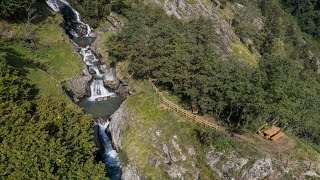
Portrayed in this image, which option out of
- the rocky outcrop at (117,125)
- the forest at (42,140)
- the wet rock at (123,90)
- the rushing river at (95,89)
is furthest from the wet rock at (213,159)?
the wet rock at (123,90)

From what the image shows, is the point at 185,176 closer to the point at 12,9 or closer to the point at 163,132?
the point at 163,132

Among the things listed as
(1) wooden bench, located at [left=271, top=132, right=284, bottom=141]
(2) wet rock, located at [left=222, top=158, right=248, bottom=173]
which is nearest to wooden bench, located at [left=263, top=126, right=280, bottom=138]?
(1) wooden bench, located at [left=271, top=132, right=284, bottom=141]

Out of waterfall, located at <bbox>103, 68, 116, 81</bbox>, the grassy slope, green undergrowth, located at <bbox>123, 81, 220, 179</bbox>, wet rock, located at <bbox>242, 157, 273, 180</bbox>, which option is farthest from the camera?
waterfall, located at <bbox>103, 68, 116, 81</bbox>

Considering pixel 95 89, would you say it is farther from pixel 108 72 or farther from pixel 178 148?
pixel 178 148

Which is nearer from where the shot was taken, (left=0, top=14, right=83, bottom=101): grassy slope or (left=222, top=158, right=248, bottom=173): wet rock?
(left=222, top=158, right=248, bottom=173): wet rock

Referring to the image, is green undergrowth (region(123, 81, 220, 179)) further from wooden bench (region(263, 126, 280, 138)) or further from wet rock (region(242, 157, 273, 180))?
wooden bench (region(263, 126, 280, 138))

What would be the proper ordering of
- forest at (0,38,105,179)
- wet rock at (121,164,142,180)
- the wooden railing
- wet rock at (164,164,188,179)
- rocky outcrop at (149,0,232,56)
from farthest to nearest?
rocky outcrop at (149,0,232,56), the wooden railing, wet rock at (121,164,142,180), wet rock at (164,164,188,179), forest at (0,38,105,179)

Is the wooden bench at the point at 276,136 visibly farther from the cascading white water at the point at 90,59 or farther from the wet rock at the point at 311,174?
the cascading white water at the point at 90,59

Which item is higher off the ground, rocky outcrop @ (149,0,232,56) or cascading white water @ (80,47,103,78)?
rocky outcrop @ (149,0,232,56)
